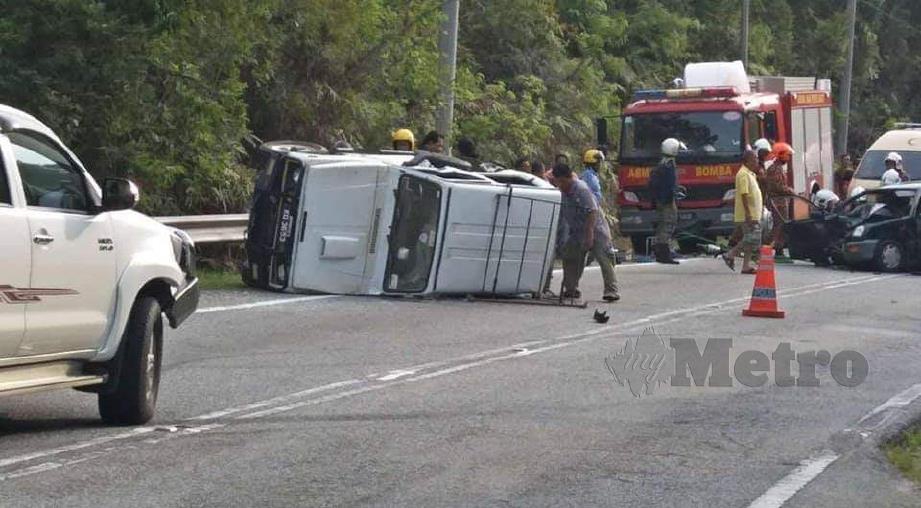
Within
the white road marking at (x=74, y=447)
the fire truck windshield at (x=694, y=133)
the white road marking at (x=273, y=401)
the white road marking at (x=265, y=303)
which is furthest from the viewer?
the fire truck windshield at (x=694, y=133)

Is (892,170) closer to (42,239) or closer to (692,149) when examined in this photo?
(692,149)

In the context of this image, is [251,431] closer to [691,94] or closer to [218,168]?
[218,168]

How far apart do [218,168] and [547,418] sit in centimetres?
1178

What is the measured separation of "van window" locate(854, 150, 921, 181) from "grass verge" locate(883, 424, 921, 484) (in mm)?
22854

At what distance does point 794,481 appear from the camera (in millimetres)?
8594

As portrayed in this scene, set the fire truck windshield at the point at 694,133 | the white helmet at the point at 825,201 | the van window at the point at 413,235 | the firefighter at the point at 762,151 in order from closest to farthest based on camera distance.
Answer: the van window at the point at 413,235, the firefighter at the point at 762,151, the white helmet at the point at 825,201, the fire truck windshield at the point at 694,133

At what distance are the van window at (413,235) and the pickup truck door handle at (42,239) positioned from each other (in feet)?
28.5

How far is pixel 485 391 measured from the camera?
11.4 m

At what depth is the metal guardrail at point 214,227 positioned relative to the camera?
1850cm

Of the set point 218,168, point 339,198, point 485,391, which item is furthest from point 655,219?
point 485,391

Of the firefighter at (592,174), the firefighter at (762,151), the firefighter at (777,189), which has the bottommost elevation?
the firefighter at (592,174)

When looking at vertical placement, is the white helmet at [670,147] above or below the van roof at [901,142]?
below

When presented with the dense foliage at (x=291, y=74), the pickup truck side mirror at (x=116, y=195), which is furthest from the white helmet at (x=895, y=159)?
the pickup truck side mirror at (x=116, y=195)

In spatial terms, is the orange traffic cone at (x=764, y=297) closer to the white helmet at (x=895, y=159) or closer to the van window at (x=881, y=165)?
the white helmet at (x=895, y=159)
